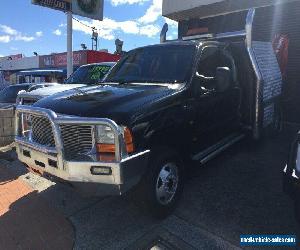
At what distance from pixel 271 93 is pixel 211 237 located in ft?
13.5

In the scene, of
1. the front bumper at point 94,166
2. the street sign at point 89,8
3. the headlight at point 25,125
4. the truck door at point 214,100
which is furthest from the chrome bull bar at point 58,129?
the street sign at point 89,8

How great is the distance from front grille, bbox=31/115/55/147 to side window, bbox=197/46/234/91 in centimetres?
222

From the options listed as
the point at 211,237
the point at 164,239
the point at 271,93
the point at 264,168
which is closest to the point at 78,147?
the point at 164,239

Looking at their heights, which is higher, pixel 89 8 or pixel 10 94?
pixel 89 8

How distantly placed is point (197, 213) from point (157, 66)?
7.18 feet

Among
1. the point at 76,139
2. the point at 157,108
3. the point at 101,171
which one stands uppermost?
the point at 157,108

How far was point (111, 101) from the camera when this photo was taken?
3.70 metres

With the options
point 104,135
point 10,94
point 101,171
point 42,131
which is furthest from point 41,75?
point 101,171

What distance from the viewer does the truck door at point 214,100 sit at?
4618mm

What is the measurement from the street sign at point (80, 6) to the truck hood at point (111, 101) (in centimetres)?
965

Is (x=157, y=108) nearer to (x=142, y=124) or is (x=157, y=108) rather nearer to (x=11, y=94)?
(x=142, y=124)

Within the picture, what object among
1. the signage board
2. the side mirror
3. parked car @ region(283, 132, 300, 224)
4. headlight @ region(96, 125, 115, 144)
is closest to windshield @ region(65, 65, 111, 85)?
the side mirror

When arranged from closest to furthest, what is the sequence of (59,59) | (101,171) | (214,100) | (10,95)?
(101,171)
(214,100)
(10,95)
(59,59)

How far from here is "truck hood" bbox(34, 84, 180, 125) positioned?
3.45 m
